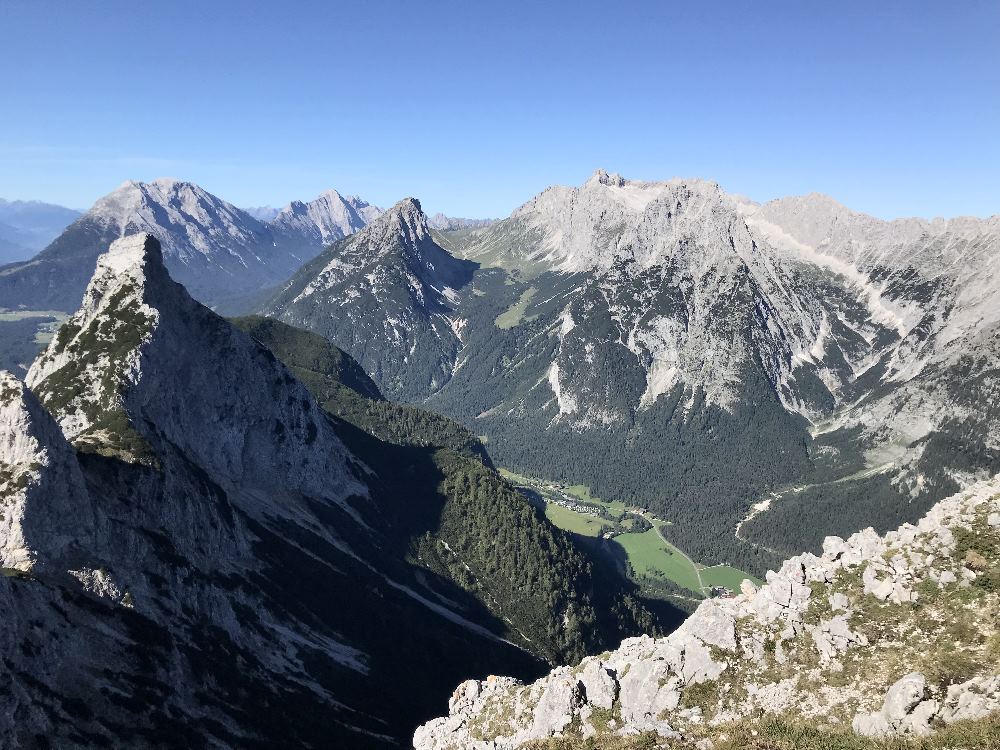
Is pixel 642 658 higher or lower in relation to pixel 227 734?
→ higher

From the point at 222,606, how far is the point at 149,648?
2463 centimetres

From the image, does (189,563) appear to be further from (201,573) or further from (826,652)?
(826,652)

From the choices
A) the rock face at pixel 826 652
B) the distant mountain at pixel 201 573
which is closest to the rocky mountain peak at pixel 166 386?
the distant mountain at pixel 201 573

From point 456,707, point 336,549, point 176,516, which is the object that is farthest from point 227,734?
point 336,549

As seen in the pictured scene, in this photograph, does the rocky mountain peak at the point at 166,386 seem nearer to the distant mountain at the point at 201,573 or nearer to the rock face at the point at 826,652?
the distant mountain at the point at 201,573

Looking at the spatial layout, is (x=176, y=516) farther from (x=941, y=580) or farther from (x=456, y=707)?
(x=941, y=580)

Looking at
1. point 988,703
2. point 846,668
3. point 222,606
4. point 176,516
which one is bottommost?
point 222,606

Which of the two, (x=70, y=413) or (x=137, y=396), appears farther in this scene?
(x=137, y=396)

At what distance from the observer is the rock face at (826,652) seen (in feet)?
139

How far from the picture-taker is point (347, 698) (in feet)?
355

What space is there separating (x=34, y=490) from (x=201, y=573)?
34.4m

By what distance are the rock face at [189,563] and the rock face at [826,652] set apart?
38598mm

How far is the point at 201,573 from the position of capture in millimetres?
100250

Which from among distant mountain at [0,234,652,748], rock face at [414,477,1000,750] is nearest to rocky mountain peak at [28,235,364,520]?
distant mountain at [0,234,652,748]
